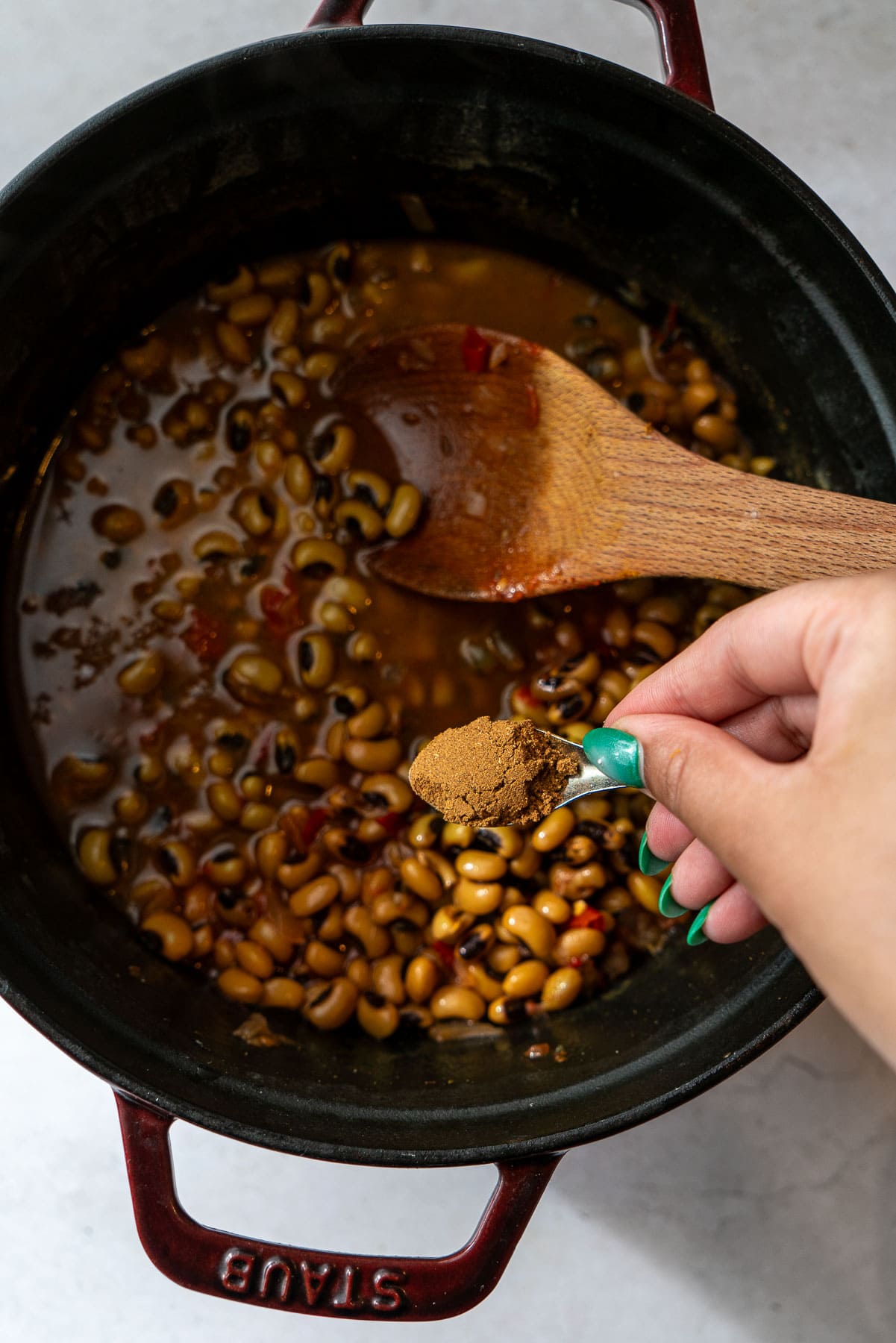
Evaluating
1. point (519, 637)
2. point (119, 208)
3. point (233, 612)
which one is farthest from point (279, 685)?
point (119, 208)

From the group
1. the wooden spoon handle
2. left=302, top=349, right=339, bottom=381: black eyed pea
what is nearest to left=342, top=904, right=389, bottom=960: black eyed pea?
the wooden spoon handle

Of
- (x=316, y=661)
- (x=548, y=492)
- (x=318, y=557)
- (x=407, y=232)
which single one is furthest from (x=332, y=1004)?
(x=407, y=232)

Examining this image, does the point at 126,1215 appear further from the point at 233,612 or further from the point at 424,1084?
the point at 233,612

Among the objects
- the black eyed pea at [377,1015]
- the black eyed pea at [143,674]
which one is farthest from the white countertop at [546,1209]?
the black eyed pea at [143,674]

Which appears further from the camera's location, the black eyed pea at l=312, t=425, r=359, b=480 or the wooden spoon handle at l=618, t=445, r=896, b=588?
the black eyed pea at l=312, t=425, r=359, b=480

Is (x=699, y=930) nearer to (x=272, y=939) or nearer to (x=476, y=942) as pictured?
(x=476, y=942)

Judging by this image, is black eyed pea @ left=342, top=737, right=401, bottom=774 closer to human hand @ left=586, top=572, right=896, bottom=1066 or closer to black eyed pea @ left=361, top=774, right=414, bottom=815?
black eyed pea @ left=361, top=774, right=414, bottom=815
